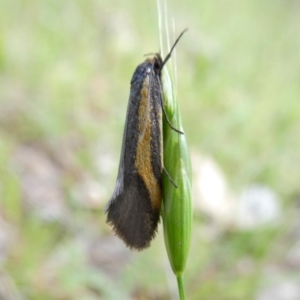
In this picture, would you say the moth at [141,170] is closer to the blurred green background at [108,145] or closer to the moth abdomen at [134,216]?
the moth abdomen at [134,216]

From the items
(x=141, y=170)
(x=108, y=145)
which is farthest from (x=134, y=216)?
(x=108, y=145)

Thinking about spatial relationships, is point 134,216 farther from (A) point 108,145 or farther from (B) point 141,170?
(A) point 108,145

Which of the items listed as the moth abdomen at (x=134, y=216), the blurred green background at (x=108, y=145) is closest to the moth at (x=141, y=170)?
the moth abdomen at (x=134, y=216)

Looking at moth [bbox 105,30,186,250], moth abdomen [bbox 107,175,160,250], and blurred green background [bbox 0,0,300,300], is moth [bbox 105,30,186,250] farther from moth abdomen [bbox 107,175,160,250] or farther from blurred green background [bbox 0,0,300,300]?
blurred green background [bbox 0,0,300,300]

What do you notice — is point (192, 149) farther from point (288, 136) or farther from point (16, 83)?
point (16, 83)

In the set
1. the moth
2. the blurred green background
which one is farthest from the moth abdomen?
the blurred green background

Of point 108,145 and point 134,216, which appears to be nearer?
point 134,216
